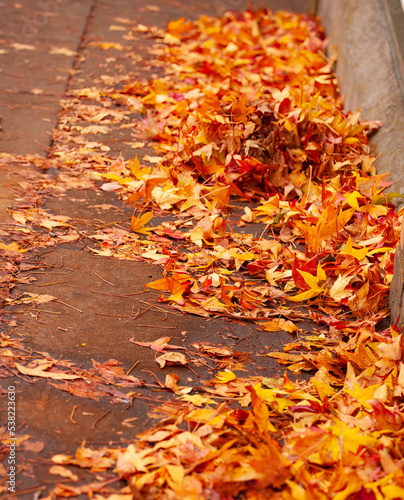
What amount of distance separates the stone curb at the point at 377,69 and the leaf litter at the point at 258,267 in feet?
0.32

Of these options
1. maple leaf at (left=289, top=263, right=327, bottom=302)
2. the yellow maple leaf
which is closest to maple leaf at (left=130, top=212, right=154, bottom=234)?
maple leaf at (left=289, top=263, right=327, bottom=302)

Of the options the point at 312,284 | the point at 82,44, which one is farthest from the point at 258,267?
the point at 82,44

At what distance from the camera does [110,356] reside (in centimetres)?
187

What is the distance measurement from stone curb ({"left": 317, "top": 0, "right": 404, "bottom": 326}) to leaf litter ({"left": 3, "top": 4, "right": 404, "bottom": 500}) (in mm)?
97

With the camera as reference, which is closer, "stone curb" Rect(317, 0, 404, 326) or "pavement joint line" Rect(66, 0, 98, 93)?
"stone curb" Rect(317, 0, 404, 326)

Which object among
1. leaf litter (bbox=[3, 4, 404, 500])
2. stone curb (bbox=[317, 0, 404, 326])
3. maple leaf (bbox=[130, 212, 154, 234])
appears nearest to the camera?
leaf litter (bbox=[3, 4, 404, 500])

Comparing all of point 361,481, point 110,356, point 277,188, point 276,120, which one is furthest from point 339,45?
point 361,481

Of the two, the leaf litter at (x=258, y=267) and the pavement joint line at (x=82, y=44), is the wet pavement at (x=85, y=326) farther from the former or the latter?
the pavement joint line at (x=82, y=44)

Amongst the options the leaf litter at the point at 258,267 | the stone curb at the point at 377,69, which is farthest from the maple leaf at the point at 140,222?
the stone curb at the point at 377,69

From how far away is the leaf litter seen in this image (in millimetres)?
1482

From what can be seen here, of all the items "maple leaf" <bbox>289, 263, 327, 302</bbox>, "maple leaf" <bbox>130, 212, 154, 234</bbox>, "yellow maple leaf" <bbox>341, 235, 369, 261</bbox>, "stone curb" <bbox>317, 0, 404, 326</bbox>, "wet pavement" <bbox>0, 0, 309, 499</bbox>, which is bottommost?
"wet pavement" <bbox>0, 0, 309, 499</bbox>

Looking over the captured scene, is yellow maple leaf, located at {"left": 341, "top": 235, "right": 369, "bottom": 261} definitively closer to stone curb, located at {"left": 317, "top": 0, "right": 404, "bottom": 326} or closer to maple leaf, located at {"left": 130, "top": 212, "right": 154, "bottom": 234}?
stone curb, located at {"left": 317, "top": 0, "right": 404, "bottom": 326}

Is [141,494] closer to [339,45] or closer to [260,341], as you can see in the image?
[260,341]

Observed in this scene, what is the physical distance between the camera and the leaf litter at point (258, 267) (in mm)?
1482
